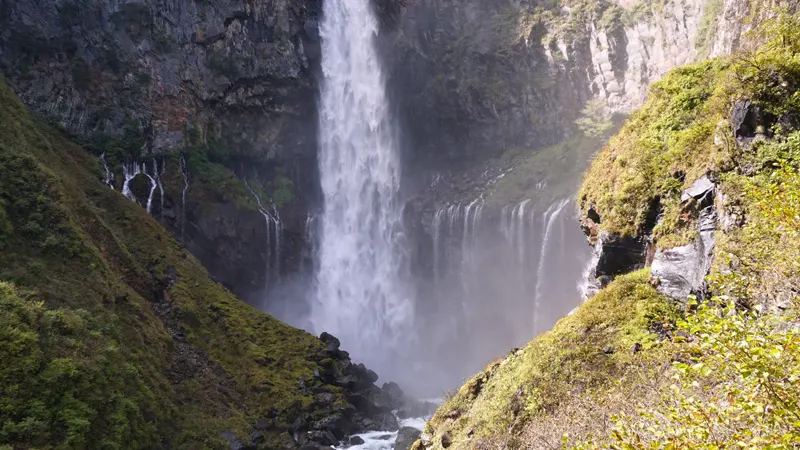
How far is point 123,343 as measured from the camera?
15281 mm

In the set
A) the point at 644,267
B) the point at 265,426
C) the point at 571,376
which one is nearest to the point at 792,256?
the point at 571,376

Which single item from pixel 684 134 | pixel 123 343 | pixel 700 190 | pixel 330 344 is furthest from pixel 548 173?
pixel 700 190

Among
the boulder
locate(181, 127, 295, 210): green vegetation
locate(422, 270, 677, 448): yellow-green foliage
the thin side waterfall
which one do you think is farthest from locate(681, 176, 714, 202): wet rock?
locate(181, 127, 295, 210): green vegetation

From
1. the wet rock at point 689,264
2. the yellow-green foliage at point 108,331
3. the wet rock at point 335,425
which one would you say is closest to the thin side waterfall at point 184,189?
the yellow-green foliage at point 108,331

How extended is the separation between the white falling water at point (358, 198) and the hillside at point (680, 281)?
27.9 metres

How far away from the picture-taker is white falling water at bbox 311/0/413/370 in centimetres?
3681

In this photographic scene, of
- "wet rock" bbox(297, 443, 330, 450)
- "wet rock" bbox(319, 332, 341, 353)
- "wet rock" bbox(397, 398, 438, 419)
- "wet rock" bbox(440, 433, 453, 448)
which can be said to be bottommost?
"wet rock" bbox(440, 433, 453, 448)

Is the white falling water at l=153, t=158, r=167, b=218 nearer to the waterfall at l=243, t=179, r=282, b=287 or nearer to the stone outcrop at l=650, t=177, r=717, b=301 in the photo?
the waterfall at l=243, t=179, r=282, b=287

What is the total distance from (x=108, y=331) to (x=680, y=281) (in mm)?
15486

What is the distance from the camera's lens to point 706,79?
8758 mm

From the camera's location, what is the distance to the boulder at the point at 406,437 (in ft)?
60.2

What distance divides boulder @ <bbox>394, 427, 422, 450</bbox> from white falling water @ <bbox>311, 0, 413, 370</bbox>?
598 inches

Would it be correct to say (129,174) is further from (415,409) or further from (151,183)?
(415,409)

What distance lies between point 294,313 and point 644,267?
30.4 metres
